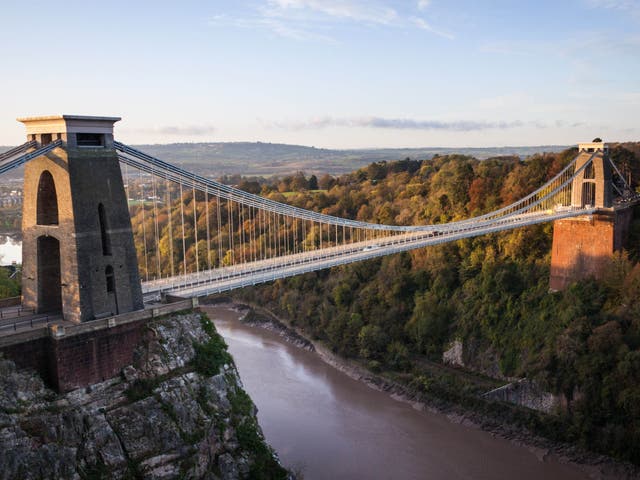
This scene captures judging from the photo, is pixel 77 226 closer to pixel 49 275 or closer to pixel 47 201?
pixel 47 201

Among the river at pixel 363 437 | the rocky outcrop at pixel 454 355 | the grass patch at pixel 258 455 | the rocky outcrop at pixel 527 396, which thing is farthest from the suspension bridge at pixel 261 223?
the rocky outcrop at pixel 527 396

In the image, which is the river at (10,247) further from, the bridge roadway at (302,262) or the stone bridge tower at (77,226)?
the stone bridge tower at (77,226)

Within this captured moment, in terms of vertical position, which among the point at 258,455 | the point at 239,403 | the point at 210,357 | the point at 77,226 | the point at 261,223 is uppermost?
the point at 77,226

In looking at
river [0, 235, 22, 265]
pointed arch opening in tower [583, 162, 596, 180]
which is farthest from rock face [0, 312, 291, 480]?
river [0, 235, 22, 265]

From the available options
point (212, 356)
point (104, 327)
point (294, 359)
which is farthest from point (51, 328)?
point (294, 359)

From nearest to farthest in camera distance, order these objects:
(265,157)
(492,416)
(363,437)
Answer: (363,437) < (492,416) < (265,157)

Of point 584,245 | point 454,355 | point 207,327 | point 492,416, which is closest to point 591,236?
point 584,245

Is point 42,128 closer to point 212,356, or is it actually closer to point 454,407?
point 212,356

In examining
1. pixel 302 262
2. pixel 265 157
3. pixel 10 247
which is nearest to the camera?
pixel 302 262
